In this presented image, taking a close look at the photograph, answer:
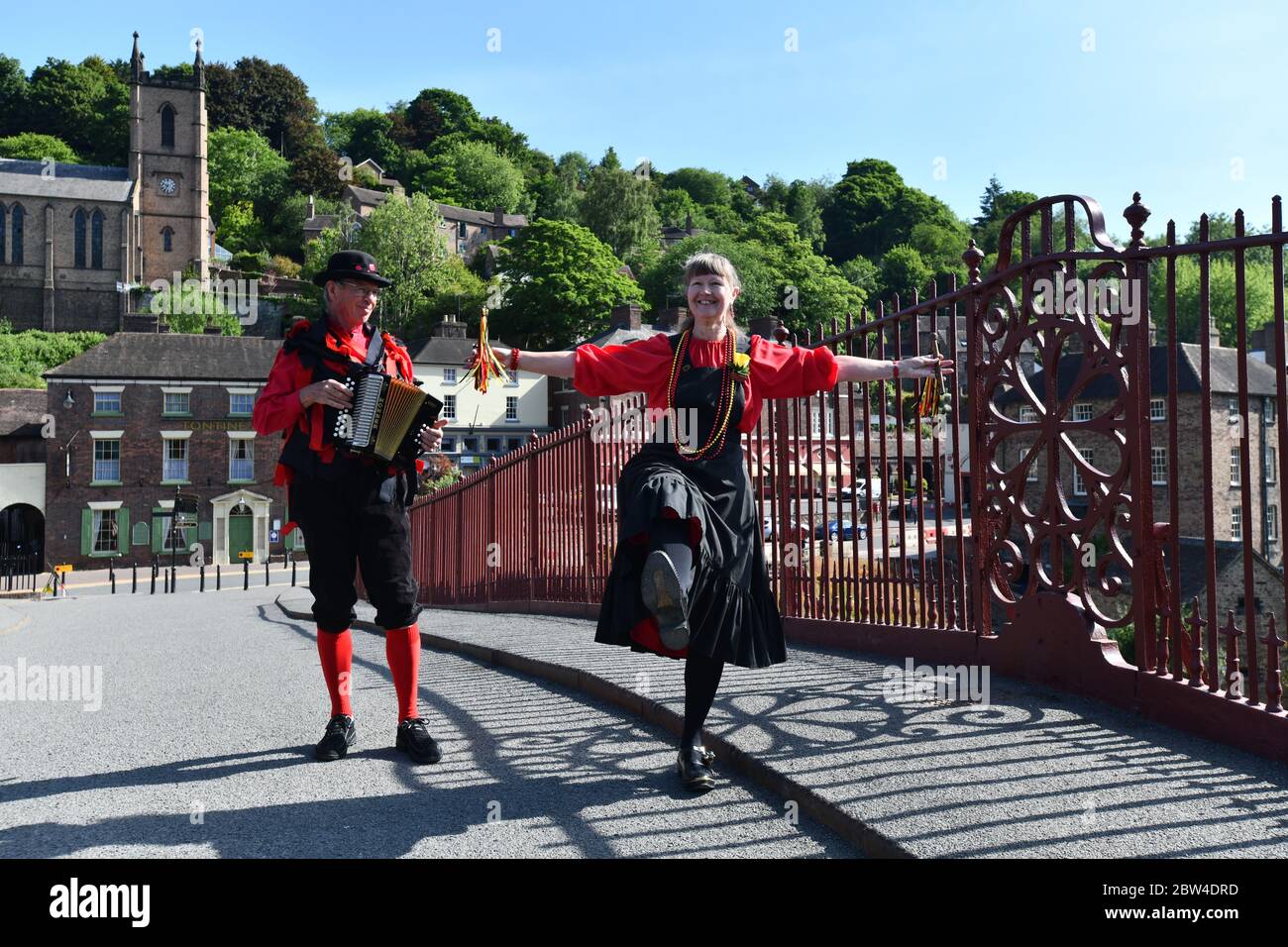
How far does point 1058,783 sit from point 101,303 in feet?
285

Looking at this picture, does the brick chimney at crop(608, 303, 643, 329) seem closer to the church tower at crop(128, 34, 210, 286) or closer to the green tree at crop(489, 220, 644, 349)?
the green tree at crop(489, 220, 644, 349)

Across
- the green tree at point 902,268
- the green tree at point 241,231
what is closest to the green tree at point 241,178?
the green tree at point 241,231

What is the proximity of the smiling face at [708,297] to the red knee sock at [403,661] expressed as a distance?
186 centimetres

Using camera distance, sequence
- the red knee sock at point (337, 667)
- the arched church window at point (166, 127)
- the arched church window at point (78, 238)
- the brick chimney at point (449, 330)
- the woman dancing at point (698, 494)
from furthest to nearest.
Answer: the arched church window at point (166, 127) → the arched church window at point (78, 238) → the brick chimney at point (449, 330) → the red knee sock at point (337, 667) → the woman dancing at point (698, 494)

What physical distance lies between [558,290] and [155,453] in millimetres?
27006

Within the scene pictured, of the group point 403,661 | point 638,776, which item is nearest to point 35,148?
point 403,661

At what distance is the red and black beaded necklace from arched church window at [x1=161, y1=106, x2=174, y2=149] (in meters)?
87.7

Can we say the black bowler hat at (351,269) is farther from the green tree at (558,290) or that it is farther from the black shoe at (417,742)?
the green tree at (558,290)

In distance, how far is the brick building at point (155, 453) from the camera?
4278 centimetres

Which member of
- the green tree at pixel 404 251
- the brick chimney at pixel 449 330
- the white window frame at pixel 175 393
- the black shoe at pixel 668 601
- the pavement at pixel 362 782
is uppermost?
the green tree at pixel 404 251

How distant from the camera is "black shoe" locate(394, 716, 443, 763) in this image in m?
4.19

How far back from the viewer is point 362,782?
3.92 m

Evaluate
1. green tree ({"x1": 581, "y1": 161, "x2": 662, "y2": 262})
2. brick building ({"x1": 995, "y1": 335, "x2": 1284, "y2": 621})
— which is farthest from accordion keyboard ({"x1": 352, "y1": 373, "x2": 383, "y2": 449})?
green tree ({"x1": 581, "y1": 161, "x2": 662, "y2": 262})
